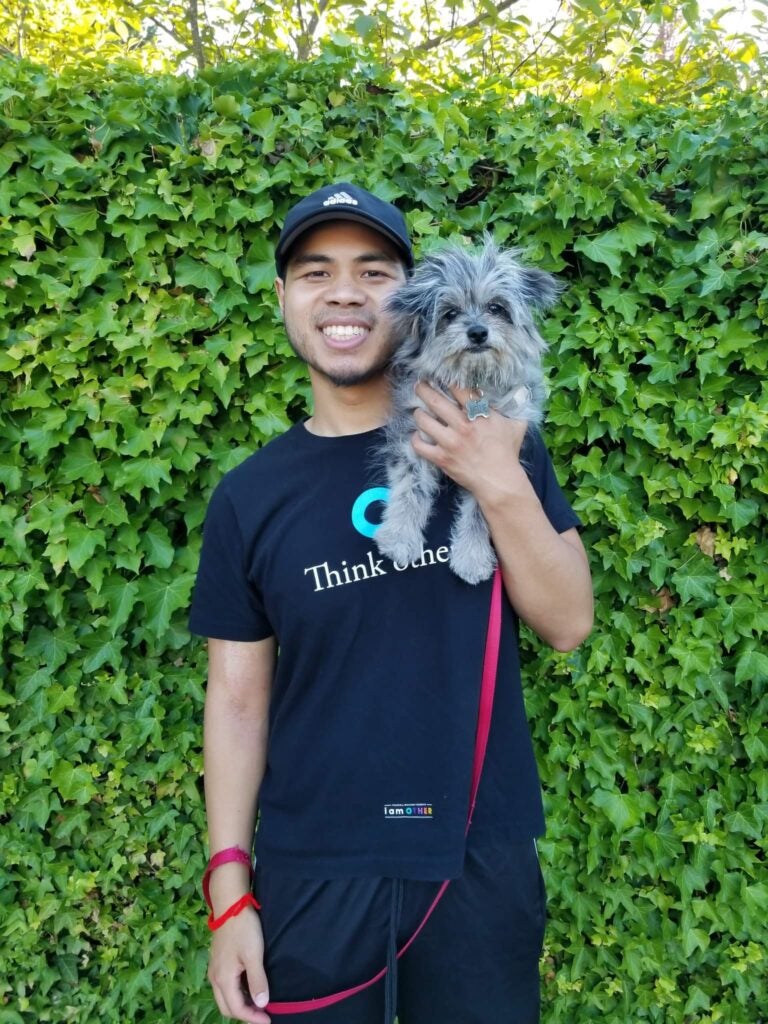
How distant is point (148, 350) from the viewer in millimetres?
2955

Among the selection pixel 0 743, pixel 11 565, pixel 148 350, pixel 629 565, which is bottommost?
pixel 0 743

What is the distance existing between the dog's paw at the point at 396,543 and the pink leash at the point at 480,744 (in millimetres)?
241

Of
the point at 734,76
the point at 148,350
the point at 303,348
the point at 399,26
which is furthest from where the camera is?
the point at 399,26

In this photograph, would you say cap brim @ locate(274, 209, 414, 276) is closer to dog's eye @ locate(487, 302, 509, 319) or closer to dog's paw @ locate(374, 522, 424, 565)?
dog's eye @ locate(487, 302, 509, 319)

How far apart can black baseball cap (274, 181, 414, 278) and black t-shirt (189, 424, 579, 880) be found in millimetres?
599

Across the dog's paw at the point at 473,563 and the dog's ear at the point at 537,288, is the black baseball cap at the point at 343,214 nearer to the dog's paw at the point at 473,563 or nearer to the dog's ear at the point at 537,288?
the dog's ear at the point at 537,288

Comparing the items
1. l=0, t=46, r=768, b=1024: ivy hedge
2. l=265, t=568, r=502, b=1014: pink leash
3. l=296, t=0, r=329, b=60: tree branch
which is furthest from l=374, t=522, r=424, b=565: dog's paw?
l=296, t=0, r=329, b=60: tree branch

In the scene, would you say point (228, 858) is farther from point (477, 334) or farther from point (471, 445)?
point (477, 334)

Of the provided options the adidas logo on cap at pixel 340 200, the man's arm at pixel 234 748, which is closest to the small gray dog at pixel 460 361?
the adidas logo on cap at pixel 340 200

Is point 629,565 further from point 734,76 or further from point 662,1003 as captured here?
point 734,76

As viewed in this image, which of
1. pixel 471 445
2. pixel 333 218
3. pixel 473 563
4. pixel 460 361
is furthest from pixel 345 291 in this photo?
pixel 473 563

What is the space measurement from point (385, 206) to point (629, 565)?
6.20 ft

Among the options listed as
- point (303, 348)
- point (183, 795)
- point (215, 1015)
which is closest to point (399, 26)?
point (303, 348)

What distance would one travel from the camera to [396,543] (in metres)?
1.75
